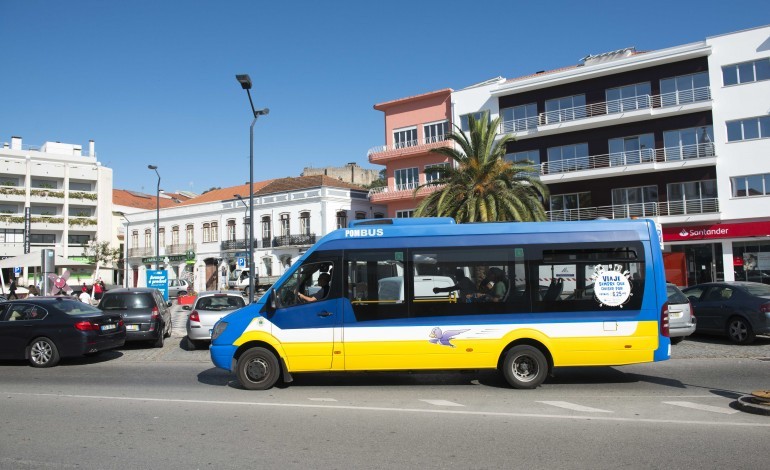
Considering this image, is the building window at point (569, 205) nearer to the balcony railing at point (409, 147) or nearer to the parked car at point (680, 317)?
the balcony railing at point (409, 147)

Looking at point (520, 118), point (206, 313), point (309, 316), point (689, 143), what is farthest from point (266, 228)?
point (309, 316)

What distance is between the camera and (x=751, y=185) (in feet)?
113

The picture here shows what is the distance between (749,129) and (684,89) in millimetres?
4356

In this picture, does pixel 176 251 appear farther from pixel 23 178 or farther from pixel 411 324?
pixel 411 324

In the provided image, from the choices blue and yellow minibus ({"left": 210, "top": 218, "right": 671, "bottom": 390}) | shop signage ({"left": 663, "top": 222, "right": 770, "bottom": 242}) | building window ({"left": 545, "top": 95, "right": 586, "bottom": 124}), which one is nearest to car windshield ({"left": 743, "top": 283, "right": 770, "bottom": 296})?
blue and yellow minibus ({"left": 210, "top": 218, "right": 671, "bottom": 390})

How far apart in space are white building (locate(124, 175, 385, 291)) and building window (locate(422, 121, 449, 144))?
1058 centimetres

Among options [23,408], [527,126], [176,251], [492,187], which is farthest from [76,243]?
[23,408]

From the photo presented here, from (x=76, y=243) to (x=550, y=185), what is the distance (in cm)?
6037

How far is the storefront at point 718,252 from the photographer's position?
33.8 m

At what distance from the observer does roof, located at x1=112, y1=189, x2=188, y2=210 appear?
3279 inches

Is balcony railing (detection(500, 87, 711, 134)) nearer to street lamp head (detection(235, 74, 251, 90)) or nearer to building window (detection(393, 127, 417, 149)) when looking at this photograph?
building window (detection(393, 127, 417, 149))

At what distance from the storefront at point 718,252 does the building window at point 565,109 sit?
9325 millimetres

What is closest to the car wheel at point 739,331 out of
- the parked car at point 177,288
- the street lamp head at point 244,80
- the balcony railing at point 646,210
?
the street lamp head at point 244,80

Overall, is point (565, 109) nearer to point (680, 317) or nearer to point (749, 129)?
point (749, 129)
